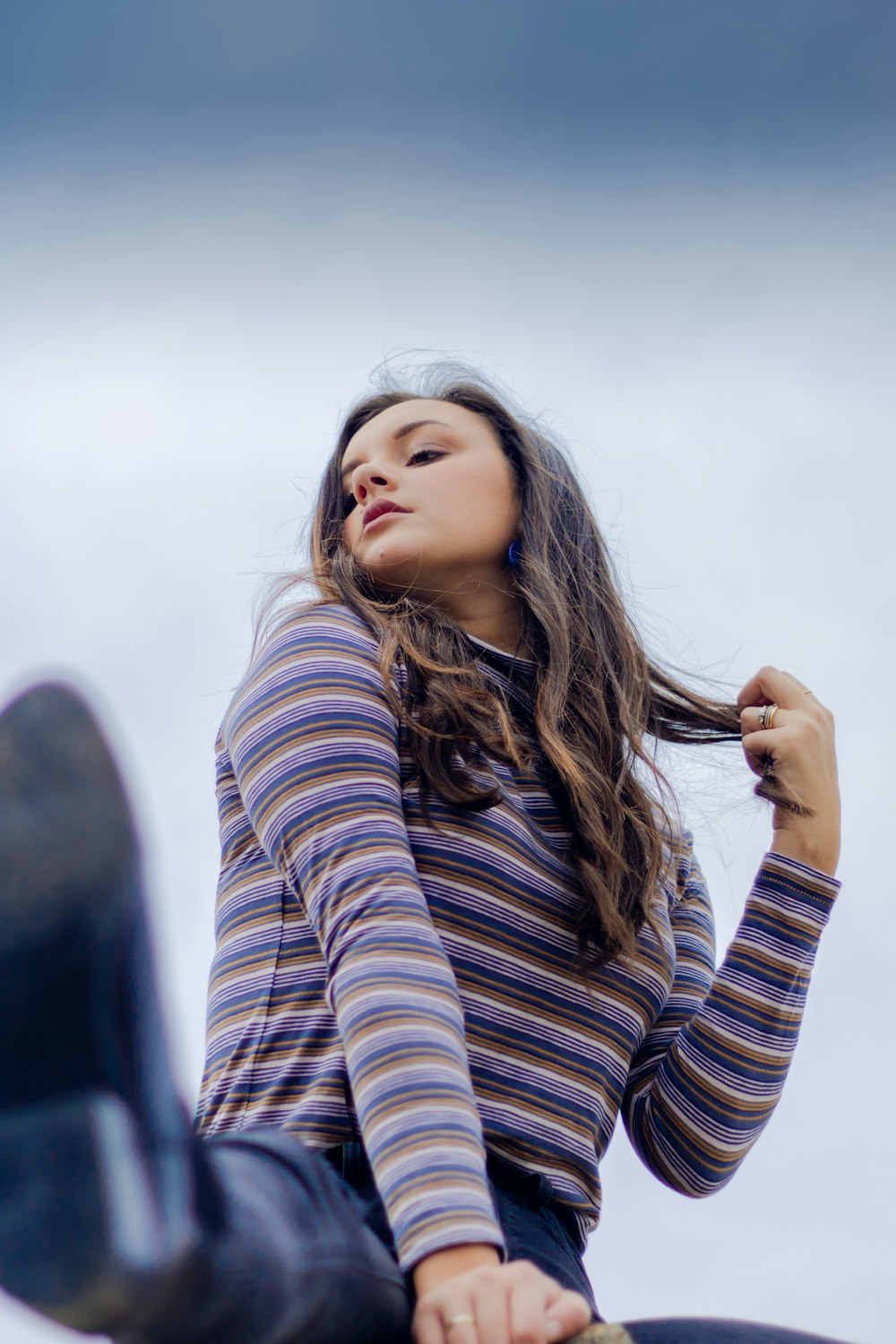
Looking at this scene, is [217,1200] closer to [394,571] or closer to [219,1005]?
[219,1005]

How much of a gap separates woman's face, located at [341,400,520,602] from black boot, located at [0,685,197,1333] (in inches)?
28.8

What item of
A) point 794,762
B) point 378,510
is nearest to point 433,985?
point 794,762

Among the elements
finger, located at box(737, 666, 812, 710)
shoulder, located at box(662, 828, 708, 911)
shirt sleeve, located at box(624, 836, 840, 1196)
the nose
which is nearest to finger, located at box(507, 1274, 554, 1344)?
shirt sleeve, located at box(624, 836, 840, 1196)

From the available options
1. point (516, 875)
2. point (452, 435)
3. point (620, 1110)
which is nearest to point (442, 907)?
point (516, 875)

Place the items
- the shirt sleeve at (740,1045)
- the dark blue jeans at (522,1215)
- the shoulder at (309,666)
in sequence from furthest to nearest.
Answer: the shirt sleeve at (740,1045) < the shoulder at (309,666) < the dark blue jeans at (522,1215)

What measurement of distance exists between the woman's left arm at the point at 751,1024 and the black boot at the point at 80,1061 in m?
0.68

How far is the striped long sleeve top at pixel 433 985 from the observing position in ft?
2.61

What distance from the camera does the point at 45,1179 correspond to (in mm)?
584

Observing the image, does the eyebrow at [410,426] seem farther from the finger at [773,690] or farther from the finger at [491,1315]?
the finger at [491,1315]

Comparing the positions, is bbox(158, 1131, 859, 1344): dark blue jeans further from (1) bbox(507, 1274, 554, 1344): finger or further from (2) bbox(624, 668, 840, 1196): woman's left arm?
(2) bbox(624, 668, 840, 1196): woman's left arm

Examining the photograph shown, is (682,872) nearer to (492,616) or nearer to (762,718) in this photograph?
(762,718)

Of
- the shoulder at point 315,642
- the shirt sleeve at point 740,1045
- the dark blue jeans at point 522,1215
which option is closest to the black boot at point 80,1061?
the dark blue jeans at point 522,1215

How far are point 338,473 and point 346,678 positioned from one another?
60 cm

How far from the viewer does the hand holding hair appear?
1221mm
